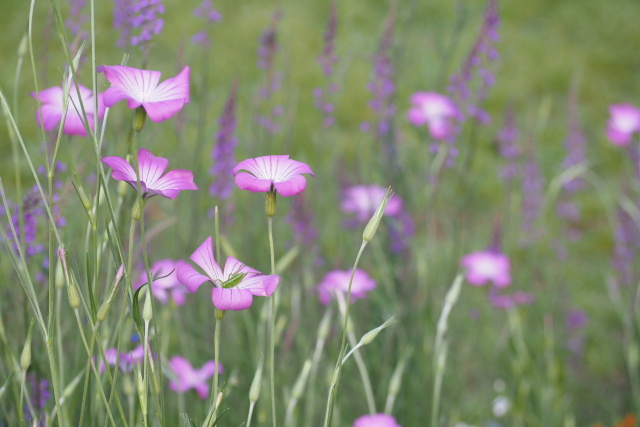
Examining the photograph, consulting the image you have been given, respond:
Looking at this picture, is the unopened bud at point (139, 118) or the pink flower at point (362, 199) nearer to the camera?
the unopened bud at point (139, 118)

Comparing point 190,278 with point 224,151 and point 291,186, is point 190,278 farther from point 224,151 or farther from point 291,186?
point 224,151

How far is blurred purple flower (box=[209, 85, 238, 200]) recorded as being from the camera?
165 cm

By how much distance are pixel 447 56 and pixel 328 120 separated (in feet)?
1.07

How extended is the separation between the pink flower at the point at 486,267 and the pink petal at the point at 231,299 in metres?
1.37

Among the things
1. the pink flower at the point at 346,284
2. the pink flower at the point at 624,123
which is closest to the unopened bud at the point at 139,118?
the pink flower at the point at 346,284

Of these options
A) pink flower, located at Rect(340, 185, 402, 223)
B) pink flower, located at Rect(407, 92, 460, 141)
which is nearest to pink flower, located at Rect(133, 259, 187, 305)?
pink flower, located at Rect(340, 185, 402, 223)

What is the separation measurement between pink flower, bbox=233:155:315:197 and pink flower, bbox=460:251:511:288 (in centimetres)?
129

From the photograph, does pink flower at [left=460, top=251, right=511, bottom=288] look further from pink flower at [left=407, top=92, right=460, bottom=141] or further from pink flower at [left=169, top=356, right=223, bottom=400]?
pink flower at [left=169, top=356, right=223, bottom=400]

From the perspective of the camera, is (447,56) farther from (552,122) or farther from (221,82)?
(552,122)

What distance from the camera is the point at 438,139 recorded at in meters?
1.81

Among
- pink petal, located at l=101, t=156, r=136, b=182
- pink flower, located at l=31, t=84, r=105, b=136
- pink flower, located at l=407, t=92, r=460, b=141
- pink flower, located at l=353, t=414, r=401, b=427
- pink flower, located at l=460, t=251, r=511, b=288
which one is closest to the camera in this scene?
pink petal, located at l=101, t=156, r=136, b=182

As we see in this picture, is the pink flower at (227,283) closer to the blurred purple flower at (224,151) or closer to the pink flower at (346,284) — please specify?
the pink flower at (346,284)

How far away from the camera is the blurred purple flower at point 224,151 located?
165 cm

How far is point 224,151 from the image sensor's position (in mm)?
1698
